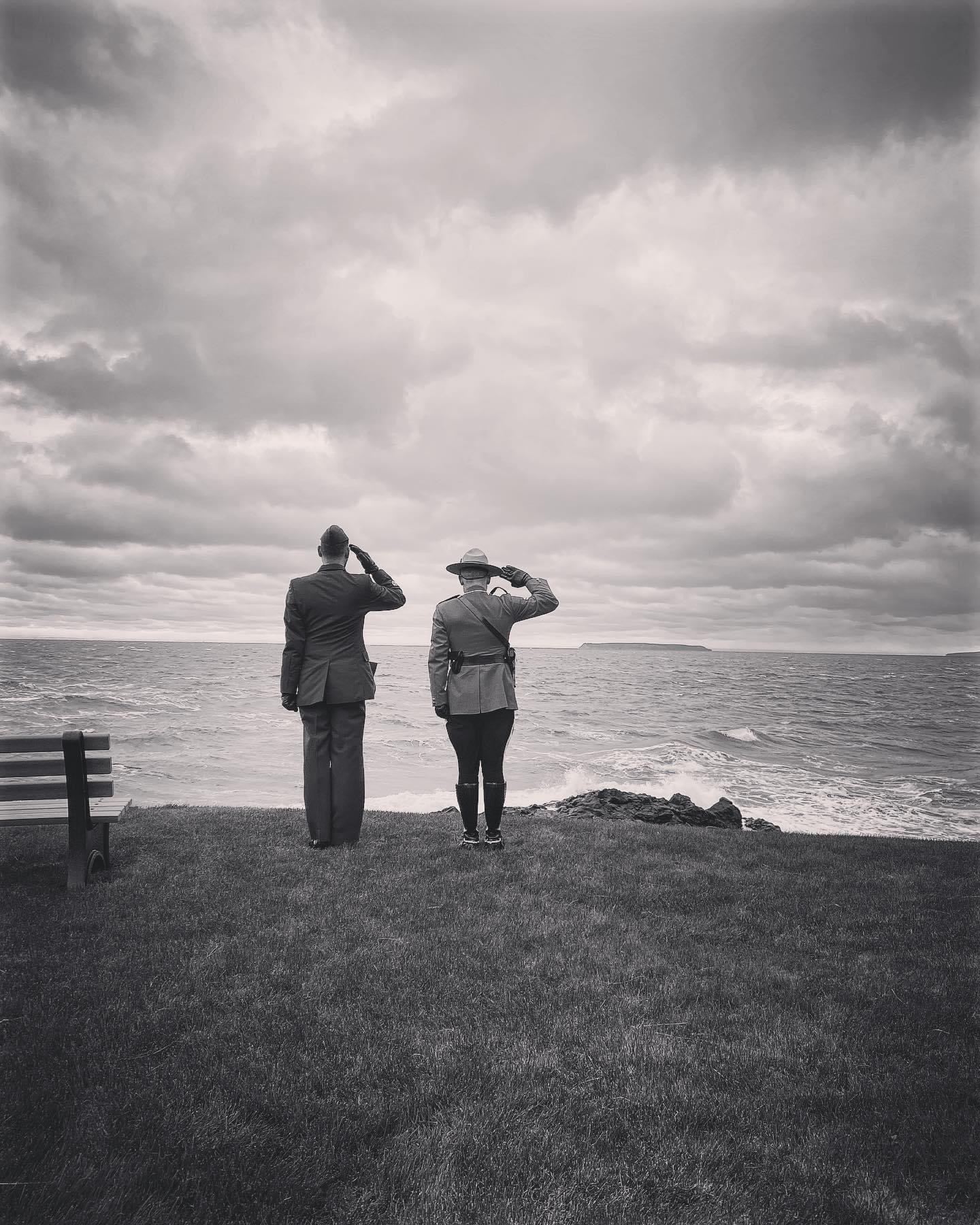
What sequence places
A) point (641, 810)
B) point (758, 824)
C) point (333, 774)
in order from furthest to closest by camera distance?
point (758, 824), point (641, 810), point (333, 774)

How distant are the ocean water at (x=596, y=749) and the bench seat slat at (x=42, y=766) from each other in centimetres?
871

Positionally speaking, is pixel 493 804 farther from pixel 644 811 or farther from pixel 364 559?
pixel 644 811

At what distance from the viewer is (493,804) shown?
665 cm

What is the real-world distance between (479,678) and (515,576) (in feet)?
3.61

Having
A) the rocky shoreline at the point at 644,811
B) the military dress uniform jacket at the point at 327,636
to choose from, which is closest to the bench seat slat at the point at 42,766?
the military dress uniform jacket at the point at 327,636

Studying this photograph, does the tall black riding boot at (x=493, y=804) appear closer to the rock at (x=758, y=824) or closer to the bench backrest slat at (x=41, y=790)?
the bench backrest slat at (x=41, y=790)

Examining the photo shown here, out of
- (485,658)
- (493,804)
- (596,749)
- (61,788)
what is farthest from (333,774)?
(596,749)

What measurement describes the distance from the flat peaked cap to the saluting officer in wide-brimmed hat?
119 cm

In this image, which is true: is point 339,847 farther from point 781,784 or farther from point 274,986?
point 781,784

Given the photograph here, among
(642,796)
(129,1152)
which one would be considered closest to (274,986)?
(129,1152)

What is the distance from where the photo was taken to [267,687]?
44750 mm

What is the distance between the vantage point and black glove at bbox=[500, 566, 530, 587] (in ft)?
22.2

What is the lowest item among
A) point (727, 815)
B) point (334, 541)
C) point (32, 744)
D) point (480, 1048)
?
point (727, 815)

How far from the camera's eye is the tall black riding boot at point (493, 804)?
662 cm
